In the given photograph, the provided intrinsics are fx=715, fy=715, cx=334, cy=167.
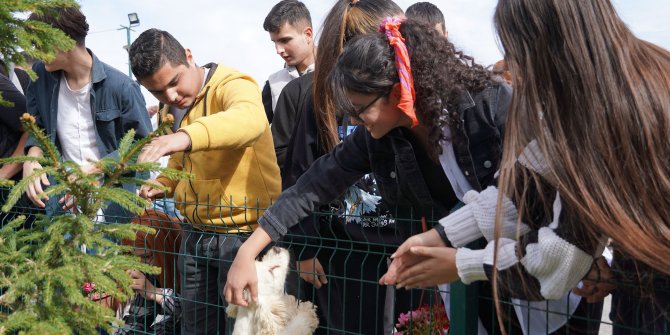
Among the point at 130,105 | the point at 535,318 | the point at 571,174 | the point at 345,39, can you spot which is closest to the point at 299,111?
the point at 345,39

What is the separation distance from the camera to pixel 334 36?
3.09 meters

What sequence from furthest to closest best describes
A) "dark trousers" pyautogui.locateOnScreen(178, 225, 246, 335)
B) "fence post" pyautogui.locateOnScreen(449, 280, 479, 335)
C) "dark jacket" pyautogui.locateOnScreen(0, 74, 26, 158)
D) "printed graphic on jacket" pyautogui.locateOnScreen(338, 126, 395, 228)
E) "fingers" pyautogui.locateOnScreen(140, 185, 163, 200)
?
"dark jacket" pyautogui.locateOnScreen(0, 74, 26, 158) → "dark trousers" pyautogui.locateOnScreen(178, 225, 246, 335) → "fingers" pyautogui.locateOnScreen(140, 185, 163, 200) → "printed graphic on jacket" pyautogui.locateOnScreen(338, 126, 395, 228) → "fence post" pyautogui.locateOnScreen(449, 280, 479, 335)

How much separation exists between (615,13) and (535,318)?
2.96ft

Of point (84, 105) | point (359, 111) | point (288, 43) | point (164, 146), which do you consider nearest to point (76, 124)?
point (84, 105)

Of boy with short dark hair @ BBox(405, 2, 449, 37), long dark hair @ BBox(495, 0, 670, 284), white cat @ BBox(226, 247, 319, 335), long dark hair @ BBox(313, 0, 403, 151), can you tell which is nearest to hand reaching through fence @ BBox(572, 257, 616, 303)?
long dark hair @ BBox(495, 0, 670, 284)

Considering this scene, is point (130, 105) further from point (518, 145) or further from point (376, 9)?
point (518, 145)

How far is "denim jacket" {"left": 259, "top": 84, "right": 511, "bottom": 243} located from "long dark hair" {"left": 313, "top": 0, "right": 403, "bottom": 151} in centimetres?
53

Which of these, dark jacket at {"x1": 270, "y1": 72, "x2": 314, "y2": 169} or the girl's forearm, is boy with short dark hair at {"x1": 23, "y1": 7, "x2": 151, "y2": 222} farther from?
the girl's forearm

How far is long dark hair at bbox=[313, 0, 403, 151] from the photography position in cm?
307

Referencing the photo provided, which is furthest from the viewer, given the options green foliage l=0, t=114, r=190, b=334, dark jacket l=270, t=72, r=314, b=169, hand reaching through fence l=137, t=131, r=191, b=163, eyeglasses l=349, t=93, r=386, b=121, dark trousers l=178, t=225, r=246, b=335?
dark jacket l=270, t=72, r=314, b=169

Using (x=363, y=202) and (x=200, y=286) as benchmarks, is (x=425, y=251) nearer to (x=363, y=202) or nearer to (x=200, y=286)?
(x=363, y=202)

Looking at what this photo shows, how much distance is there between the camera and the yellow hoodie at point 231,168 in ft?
10.1

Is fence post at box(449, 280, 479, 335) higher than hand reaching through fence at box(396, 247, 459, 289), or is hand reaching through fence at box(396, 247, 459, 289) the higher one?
hand reaching through fence at box(396, 247, 459, 289)

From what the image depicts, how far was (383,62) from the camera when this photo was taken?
232 centimetres
